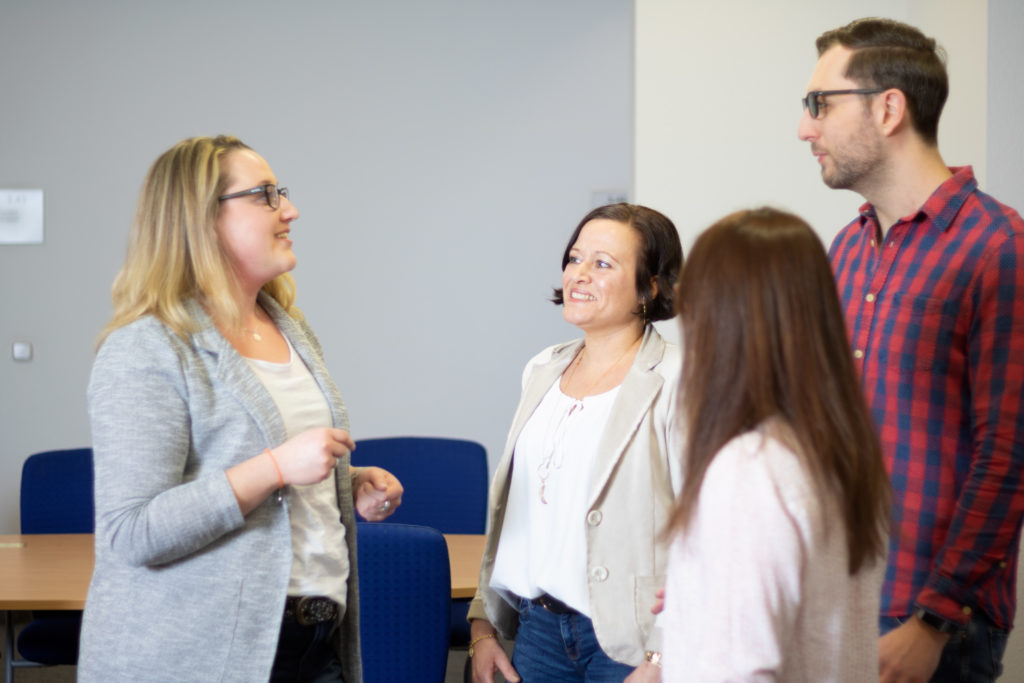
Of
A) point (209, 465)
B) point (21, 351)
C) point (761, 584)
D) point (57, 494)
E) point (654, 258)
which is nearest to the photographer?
point (761, 584)

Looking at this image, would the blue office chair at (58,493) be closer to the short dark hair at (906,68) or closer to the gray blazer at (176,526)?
the gray blazer at (176,526)

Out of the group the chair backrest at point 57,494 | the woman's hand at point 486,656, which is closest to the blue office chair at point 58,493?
the chair backrest at point 57,494

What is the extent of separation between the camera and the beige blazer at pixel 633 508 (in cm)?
175

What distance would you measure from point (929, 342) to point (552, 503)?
761 mm

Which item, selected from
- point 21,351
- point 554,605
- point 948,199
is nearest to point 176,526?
point 554,605

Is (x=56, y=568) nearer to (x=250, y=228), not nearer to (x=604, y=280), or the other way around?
(x=250, y=228)

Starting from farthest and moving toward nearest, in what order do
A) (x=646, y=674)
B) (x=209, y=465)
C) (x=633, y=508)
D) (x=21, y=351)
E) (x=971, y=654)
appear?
1. (x=21, y=351)
2. (x=633, y=508)
3. (x=646, y=674)
4. (x=971, y=654)
5. (x=209, y=465)

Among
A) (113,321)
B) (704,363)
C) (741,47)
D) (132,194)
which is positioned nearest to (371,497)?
(113,321)

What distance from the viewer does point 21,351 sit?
16.3 feet

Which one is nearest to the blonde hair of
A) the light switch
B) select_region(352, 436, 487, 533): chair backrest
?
select_region(352, 436, 487, 533): chair backrest

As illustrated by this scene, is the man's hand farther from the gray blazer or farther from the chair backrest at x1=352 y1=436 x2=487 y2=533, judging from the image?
the chair backrest at x1=352 y1=436 x2=487 y2=533

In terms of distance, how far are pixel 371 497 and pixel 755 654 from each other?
0.94m

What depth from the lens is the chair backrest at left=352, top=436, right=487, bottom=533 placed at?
3.48 meters

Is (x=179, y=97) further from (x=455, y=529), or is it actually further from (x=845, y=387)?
(x=845, y=387)
